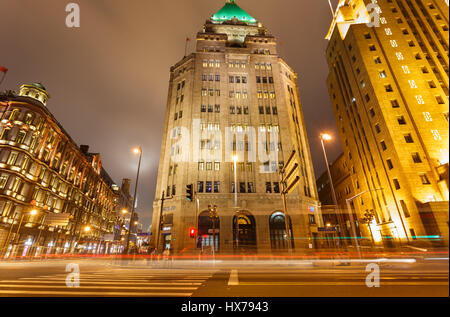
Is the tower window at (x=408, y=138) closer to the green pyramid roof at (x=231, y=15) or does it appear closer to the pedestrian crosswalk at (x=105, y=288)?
the pedestrian crosswalk at (x=105, y=288)

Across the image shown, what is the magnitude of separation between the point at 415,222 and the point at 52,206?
6675cm

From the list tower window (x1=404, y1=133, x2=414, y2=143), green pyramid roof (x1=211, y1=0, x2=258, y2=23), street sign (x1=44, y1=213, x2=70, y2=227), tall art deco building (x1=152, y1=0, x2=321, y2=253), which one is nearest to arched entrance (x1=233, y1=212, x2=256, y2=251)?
tall art deco building (x1=152, y1=0, x2=321, y2=253)

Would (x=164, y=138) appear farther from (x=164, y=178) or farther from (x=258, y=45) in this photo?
(x=258, y=45)

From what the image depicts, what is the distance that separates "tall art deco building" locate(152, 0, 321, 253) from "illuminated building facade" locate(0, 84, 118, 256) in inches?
791

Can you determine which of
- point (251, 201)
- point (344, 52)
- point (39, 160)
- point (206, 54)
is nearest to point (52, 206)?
point (39, 160)

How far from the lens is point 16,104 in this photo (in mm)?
37812

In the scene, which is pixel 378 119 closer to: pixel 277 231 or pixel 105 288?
pixel 277 231

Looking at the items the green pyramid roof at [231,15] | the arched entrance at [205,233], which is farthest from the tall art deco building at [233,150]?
the green pyramid roof at [231,15]

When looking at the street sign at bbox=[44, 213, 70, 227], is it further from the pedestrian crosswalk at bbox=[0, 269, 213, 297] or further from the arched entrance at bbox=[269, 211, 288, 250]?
the arched entrance at bbox=[269, 211, 288, 250]

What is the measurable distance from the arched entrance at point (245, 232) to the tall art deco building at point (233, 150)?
6.3 inches

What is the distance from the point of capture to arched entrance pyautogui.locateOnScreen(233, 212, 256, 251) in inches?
1377

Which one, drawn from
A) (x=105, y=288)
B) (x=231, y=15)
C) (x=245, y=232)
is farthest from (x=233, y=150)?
(x=231, y=15)

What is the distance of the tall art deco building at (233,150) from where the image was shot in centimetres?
3544

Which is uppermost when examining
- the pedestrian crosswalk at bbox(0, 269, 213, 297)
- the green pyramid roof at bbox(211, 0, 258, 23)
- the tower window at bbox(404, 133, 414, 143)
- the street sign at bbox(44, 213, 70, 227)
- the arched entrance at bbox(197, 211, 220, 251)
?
the green pyramid roof at bbox(211, 0, 258, 23)
